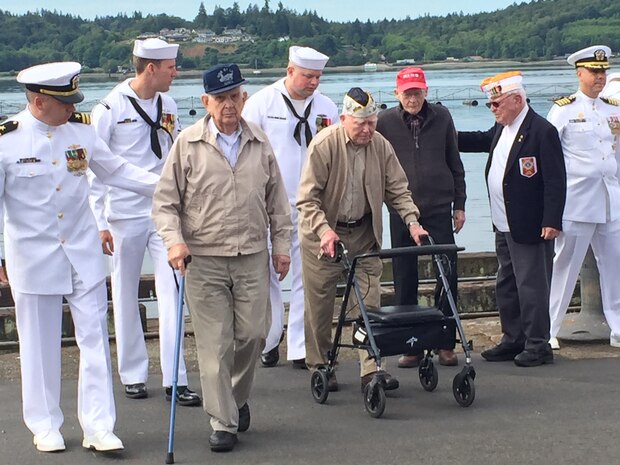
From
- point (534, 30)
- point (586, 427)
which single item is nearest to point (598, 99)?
point (586, 427)

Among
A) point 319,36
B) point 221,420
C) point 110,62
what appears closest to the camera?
point 221,420

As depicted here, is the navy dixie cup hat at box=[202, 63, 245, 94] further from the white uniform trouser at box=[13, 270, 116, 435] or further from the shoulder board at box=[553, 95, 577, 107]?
the shoulder board at box=[553, 95, 577, 107]

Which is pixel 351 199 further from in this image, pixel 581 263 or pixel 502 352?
pixel 581 263

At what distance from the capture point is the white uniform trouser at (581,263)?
9.16 m

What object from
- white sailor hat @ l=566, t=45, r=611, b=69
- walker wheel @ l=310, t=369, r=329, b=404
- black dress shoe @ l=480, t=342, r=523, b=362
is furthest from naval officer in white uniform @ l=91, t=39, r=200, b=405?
white sailor hat @ l=566, t=45, r=611, b=69

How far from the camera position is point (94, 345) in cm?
676

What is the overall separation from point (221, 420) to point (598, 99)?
390 cm

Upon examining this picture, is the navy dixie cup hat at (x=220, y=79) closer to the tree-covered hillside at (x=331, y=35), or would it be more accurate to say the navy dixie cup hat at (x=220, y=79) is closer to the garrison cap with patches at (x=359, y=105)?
the garrison cap with patches at (x=359, y=105)

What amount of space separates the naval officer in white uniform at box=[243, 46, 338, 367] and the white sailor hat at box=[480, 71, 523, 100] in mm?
1097

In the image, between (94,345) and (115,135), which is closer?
(94,345)

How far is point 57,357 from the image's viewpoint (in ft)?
22.7

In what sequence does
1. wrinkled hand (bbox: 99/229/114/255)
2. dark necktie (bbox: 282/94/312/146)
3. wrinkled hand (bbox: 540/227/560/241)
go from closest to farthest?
wrinkled hand (bbox: 99/229/114/255), wrinkled hand (bbox: 540/227/560/241), dark necktie (bbox: 282/94/312/146)

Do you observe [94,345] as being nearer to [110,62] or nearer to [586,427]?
[586,427]

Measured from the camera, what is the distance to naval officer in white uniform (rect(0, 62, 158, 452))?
21.9ft
